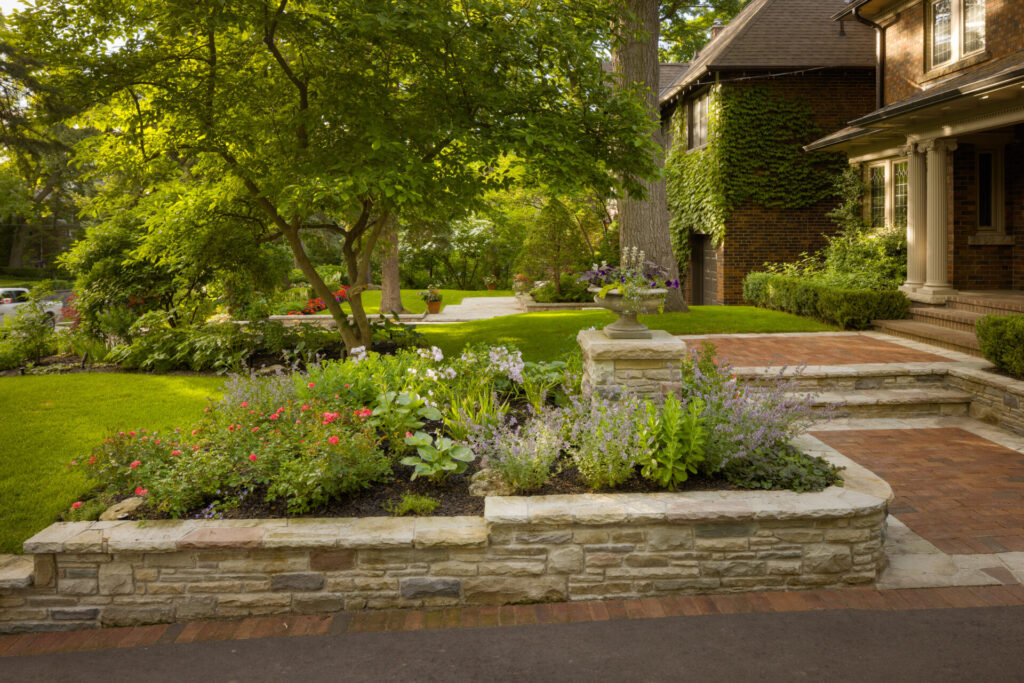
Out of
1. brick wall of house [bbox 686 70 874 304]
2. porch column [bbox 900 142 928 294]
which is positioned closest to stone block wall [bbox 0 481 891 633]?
porch column [bbox 900 142 928 294]

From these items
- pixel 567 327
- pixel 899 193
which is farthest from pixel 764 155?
pixel 567 327

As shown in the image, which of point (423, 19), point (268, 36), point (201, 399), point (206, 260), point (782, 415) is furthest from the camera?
point (206, 260)

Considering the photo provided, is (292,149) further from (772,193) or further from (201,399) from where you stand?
(772,193)

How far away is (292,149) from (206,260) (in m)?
2.43

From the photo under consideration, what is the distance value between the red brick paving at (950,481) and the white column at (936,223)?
5.47 metres

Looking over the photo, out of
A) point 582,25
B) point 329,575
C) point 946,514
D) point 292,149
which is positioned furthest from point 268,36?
point 946,514

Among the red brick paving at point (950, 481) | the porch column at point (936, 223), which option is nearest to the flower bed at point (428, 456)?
the red brick paving at point (950, 481)

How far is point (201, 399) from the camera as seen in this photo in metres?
8.80

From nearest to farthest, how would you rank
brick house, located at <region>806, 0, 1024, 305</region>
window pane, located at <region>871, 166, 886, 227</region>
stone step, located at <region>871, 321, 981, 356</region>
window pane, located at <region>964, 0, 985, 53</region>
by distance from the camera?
stone step, located at <region>871, 321, 981, 356</region> < brick house, located at <region>806, 0, 1024, 305</region> < window pane, located at <region>964, 0, 985, 53</region> < window pane, located at <region>871, 166, 886, 227</region>

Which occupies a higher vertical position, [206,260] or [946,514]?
[206,260]

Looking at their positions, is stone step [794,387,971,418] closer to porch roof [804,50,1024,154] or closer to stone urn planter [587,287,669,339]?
stone urn planter [587,287,669,339]

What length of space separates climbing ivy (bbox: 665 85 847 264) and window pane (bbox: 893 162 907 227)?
244 centimetres

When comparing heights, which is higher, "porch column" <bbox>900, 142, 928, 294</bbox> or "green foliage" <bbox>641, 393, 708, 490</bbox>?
"porch column" <bbox>900, 142, 928, 294</bbox>

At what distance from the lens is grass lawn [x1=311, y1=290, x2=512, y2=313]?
2172cm
